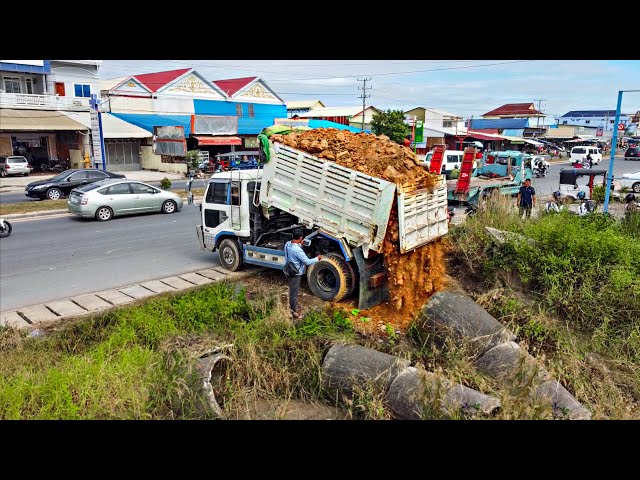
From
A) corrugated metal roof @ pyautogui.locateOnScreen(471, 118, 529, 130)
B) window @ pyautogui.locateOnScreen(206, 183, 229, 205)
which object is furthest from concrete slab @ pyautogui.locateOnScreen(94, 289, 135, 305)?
corrugated metal roof @ pyautogui.locateOnScreen(471, 118, 529, 130)

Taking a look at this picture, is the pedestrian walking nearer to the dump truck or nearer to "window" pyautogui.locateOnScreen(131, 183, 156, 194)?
the dump truck

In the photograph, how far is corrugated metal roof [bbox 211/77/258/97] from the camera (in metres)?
40.8

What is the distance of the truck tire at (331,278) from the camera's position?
784 centimetres

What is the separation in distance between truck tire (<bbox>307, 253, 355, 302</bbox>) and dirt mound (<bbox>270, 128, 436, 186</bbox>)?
5.10 ft

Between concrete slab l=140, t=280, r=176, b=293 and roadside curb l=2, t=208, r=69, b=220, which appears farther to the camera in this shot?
roadside curb l=2, t=208, r=69, b=220

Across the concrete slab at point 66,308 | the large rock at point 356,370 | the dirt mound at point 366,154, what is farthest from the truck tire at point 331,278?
the concrete slab at point 66,308

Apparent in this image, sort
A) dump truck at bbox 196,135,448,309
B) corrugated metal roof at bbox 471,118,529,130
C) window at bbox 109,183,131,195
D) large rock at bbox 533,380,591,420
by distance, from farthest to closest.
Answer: corrugated metal roof at bbox 471,118,529,130
window at bbox 109,183,131,195
dump truck at bbox 196,135,448,309
large rock at bbox 533,380,591,420

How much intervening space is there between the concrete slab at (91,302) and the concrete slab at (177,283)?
1.24 meters

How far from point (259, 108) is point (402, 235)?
36.3 meters

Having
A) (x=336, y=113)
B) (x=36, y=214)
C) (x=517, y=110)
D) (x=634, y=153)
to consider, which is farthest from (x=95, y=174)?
(x=517, y=110)

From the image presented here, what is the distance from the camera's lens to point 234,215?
9656 mm

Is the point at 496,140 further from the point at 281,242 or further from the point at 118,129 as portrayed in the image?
the point at 281,242

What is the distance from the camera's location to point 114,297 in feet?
27.5

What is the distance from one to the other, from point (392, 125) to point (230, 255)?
105 feet
